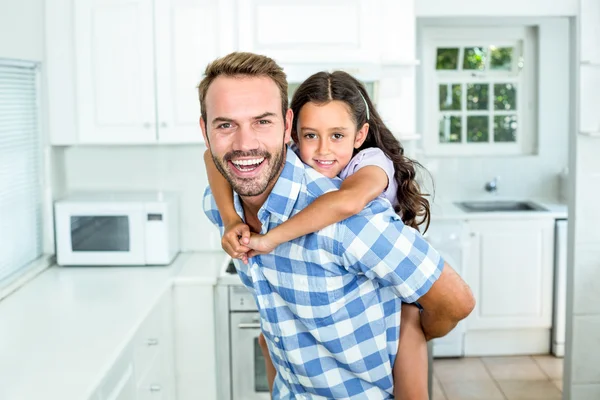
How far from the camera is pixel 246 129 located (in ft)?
4.66

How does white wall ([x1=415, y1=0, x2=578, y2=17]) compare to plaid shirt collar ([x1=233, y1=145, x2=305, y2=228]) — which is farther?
white wall ([x1=415, y1=0, x2=578, y2=17])

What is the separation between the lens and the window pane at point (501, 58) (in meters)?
5.46

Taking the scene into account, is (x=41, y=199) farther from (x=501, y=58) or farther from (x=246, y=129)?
(x=501, y=58)

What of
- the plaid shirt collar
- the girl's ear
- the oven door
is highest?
the girl's ear

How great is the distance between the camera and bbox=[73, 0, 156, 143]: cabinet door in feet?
11.7

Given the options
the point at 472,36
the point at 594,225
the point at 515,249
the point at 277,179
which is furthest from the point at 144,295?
the point at 472,36

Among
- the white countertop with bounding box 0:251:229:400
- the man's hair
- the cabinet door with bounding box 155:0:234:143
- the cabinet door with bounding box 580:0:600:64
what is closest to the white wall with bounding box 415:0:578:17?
the cabinet door with bounding box 580:0:600:64

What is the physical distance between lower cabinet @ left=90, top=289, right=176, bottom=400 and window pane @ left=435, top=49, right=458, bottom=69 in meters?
2.90

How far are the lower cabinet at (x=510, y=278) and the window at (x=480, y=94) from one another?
35.5 inches

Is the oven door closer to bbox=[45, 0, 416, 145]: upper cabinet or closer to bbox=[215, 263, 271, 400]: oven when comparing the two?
bbox=[215, 263, 271, 400]: oven

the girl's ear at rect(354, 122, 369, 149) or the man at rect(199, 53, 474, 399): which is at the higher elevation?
the girl's ear at rect(354, 122, 369, 149)

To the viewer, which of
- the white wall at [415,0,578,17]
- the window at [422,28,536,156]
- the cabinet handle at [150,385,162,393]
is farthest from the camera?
the window at [422,28,536,156]

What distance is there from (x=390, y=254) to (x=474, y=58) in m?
4.33

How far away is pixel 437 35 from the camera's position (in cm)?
534
